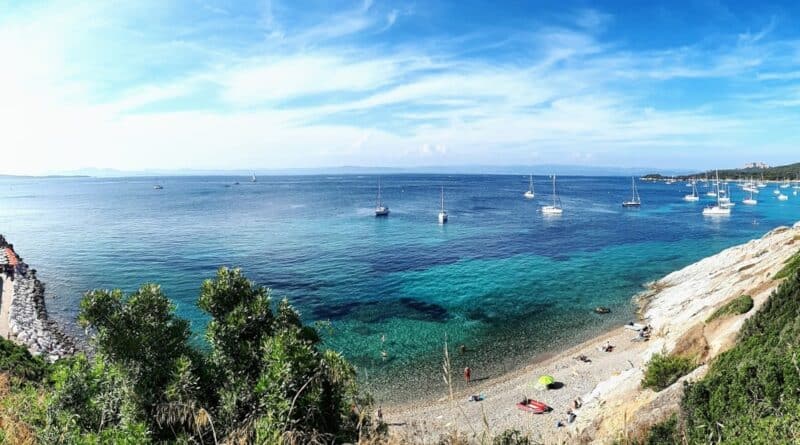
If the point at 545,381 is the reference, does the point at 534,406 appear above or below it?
below

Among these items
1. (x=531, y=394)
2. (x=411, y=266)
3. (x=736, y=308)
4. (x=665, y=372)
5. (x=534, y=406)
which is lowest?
(x=531, y=394)

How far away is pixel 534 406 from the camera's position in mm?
24406

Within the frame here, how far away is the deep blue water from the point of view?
3422 cm

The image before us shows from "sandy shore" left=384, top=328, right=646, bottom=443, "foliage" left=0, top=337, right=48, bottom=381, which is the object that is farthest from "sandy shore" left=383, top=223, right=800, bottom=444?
"foliage" left=0, top=337, right=48, bottom=381

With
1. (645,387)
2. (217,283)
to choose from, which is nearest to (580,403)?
(645,387)

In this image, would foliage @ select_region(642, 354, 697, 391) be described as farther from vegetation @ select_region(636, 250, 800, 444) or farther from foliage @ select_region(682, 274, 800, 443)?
foliage @ select_region(682, 274, 800, 443)

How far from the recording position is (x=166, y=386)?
941 centimetres

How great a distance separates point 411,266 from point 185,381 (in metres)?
45.2

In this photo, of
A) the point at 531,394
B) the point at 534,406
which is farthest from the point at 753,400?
the point at 531,394

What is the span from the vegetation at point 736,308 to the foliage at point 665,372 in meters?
5.76

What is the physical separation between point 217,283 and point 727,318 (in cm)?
2533

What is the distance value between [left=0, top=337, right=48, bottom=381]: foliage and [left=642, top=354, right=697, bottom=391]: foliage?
28084 millimetres

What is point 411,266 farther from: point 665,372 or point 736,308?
point 665,372

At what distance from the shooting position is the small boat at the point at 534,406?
24.3 m
